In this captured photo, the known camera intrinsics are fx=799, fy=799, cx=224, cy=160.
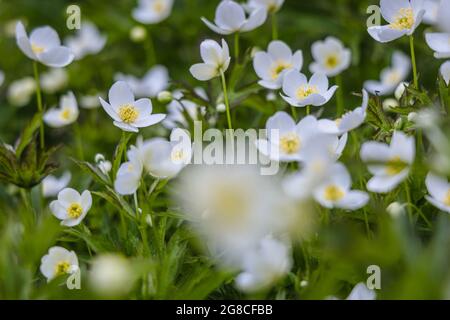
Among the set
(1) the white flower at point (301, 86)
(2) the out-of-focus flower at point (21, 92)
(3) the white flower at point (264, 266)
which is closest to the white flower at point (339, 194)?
(3) the white flower at point (264, 266)

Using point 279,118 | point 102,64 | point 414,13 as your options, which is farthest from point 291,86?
point 102,64

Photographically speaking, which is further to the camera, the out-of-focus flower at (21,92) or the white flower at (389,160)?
the out-of-focus flower at (21,92)

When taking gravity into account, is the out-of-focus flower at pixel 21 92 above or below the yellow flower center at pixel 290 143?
above

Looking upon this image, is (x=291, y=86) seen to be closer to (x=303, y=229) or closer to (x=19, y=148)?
(x=303, y=229)

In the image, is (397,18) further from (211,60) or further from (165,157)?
(165,157)

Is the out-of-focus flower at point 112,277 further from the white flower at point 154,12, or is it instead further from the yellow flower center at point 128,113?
the white flower at point 154,12

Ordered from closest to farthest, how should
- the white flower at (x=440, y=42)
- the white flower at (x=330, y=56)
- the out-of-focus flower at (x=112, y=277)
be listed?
the out-of-focus flower at (x=112, y=277) < the white flower at (x=440, y=42) < the white flower at (x=330, y=56)

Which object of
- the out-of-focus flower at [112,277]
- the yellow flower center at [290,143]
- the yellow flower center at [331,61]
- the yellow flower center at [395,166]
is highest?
the yellow flower center at [331,61]
